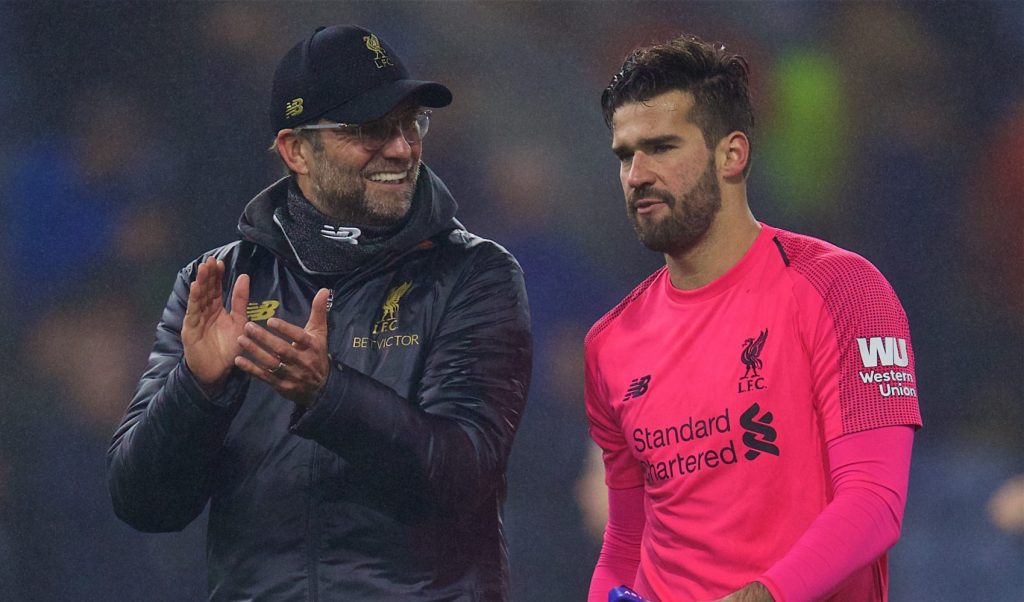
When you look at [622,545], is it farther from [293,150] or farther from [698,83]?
[293,150]

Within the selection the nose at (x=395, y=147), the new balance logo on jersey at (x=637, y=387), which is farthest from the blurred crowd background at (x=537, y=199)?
the new balance logo on jersey at (x=637, y=387)

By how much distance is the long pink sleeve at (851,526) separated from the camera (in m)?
2.06

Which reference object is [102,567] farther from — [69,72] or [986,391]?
[986,391]

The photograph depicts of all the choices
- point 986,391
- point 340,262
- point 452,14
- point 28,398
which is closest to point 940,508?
point 986,391

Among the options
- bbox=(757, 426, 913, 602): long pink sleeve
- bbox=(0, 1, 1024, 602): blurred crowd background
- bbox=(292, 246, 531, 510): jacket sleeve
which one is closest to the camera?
bbox=(757, 426, 913, 602): long pink sleeve

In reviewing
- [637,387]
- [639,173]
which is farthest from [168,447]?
[639,173]

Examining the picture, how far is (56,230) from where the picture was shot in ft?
15.6

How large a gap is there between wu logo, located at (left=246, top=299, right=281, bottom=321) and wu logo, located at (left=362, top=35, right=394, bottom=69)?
568 millimetres

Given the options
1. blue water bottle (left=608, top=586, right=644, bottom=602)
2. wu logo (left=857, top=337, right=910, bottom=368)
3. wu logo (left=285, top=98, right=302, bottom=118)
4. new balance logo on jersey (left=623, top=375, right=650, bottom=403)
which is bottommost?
blue water bottle (left=608, top=586, right=644, bottom=602)

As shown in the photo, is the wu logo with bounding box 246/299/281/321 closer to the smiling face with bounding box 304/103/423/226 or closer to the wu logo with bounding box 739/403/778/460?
the smiling face with bounding box 304/103/423/226

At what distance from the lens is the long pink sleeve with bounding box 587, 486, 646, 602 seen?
261 cm

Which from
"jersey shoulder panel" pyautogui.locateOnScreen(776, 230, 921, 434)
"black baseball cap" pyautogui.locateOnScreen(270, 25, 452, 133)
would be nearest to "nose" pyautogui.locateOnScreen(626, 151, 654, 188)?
"jersey shoulder panel" pyautogui.locateOnScreen(776, 230, 921, 434)

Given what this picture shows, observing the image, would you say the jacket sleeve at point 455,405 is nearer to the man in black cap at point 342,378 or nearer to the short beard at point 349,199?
the man in black cap at point 342,378

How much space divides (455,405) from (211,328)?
1.66ft
